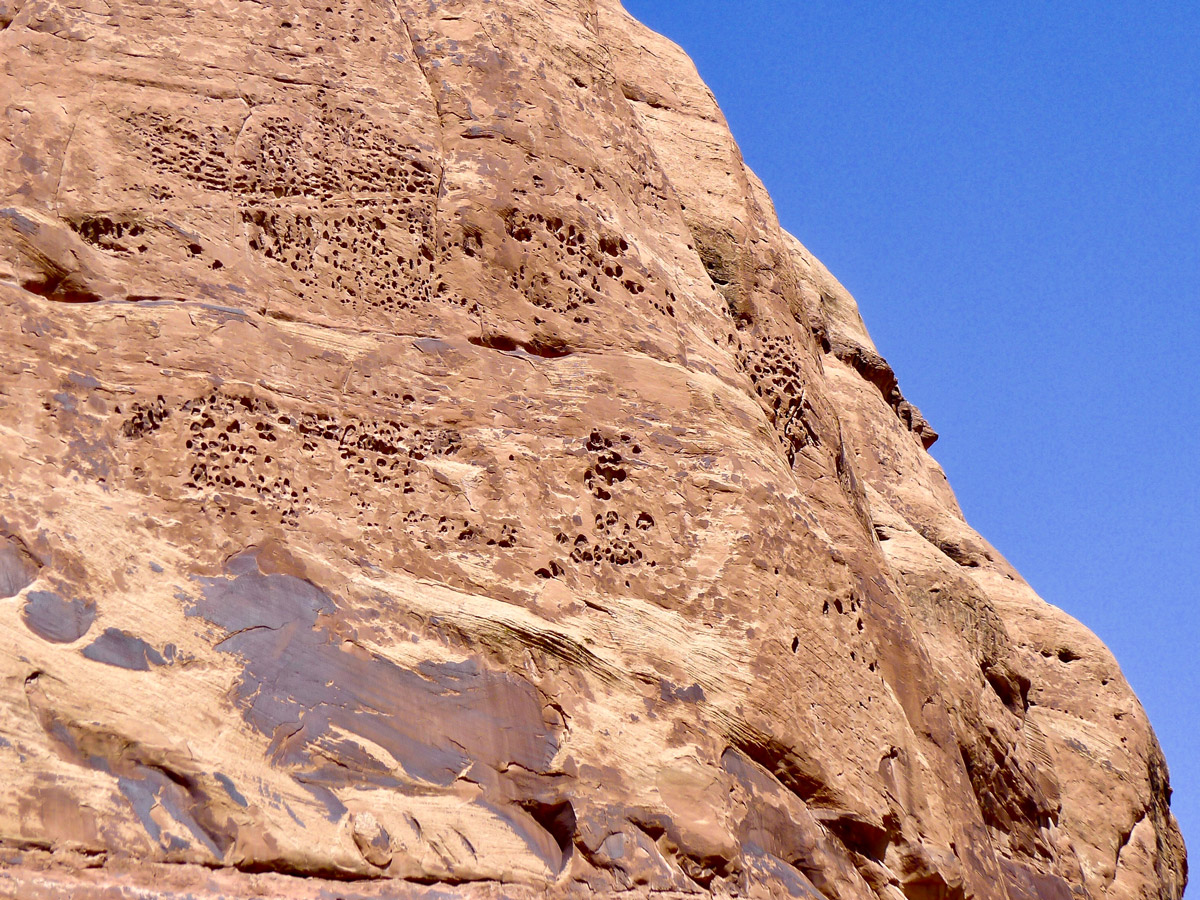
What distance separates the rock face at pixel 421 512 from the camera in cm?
557

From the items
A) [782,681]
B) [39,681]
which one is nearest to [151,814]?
[39,681]

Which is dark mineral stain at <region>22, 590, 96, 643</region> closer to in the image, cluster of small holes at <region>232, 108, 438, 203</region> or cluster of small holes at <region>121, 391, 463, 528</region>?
cluster of small holes at <region>121, 391, 463, 528</region>

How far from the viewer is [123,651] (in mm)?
5613

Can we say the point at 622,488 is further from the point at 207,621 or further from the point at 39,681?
the point at 39,681

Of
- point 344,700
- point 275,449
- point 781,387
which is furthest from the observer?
point 781,387

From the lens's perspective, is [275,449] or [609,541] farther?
[609,541]

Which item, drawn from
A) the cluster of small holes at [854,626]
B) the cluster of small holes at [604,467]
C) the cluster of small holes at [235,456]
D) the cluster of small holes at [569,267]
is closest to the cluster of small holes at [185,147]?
the cluster of small holes at [235,456]

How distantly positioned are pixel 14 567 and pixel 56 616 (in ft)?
0.82

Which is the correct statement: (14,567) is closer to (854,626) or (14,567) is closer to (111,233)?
(111,233)

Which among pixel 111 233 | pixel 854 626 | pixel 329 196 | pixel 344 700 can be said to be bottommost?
pixel 344 700

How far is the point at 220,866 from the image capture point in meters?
5.20

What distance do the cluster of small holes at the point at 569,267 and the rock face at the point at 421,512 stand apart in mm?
22

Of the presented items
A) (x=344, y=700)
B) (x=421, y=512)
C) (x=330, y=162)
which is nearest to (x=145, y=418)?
(x=421, y=512)

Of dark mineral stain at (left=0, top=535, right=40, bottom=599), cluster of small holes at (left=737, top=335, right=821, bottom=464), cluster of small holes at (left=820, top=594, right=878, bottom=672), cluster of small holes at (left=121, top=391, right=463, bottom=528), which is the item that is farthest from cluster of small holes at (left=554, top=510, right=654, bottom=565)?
dark mineral stain at (left=0, top=535, right=40, bottom=599)
